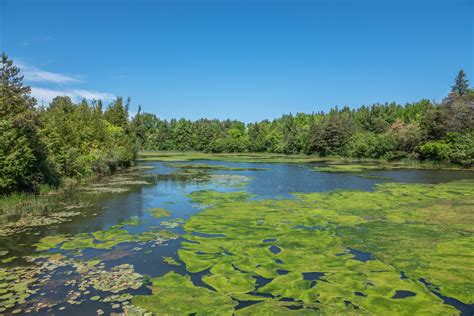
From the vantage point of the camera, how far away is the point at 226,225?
16.9 metres

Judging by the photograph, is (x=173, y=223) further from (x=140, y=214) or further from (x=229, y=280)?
(x=229, y=280)

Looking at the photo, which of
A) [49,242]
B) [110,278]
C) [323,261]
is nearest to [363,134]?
[323,261]

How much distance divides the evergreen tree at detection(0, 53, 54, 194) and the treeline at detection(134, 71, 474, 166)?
50750mm

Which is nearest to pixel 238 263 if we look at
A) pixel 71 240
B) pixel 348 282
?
pixel 348 282

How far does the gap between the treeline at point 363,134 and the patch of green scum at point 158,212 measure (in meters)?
45.0

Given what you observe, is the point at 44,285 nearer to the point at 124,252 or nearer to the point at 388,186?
the point at 124,252

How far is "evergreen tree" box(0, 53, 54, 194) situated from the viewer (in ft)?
68.8

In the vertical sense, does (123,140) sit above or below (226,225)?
above

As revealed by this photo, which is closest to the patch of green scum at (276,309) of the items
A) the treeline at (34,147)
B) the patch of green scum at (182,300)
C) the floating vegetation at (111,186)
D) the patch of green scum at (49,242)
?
the patch of green scum at (182,300)

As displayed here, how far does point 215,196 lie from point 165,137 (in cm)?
10896

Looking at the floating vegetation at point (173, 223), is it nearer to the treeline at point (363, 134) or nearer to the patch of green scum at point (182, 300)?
the patch of green scum at point (182, 300)

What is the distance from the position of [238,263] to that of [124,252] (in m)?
4.39

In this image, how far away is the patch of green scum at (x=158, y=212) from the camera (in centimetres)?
1977

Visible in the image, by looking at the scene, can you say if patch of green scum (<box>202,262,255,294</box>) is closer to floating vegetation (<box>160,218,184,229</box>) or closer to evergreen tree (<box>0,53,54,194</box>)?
floating vegetation (<box>160,218,184,229</box>)
